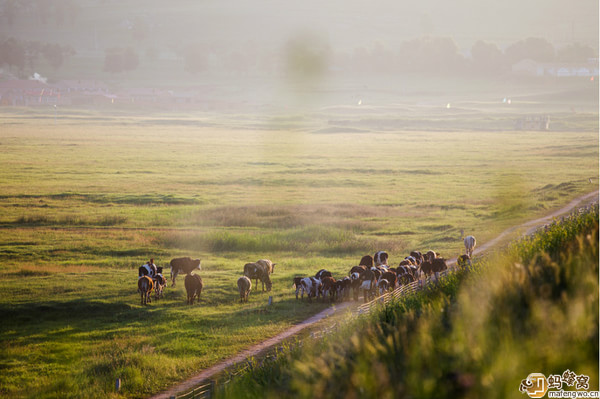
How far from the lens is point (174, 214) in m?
43.2

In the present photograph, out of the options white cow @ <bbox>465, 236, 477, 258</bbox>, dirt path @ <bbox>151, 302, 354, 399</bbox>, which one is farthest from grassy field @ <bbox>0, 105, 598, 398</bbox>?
white cow @ <bbox>465, 236, 477, 258</bbox>

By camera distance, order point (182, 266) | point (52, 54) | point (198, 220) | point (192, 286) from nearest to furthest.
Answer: point (192, 286), point (182, 266), point (198, 220), point (52, 54)

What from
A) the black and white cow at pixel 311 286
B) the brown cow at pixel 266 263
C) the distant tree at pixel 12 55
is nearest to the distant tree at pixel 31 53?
the distant tree at pixel 12 55

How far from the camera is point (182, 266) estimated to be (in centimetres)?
2662

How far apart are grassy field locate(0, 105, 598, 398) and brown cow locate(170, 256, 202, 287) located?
0.97 m

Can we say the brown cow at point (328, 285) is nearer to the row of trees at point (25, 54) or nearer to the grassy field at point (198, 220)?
the grassy field at point (198, 220)

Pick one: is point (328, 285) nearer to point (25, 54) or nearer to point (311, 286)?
point (311, 286)

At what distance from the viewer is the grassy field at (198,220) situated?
1870 centimetres

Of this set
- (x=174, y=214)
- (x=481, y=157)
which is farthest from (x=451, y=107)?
(x=174, y=214)

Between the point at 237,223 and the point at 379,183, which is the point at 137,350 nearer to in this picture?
the point at 237,223

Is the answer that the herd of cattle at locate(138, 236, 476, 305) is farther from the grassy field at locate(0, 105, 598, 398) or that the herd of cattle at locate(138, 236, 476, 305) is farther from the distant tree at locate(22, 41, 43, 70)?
the distant tree at locate(22, 41, 43, 70)

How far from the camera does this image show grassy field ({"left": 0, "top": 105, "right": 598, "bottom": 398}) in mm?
18703

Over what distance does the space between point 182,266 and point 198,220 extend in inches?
582

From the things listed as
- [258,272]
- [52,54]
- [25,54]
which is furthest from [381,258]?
[52,54]
